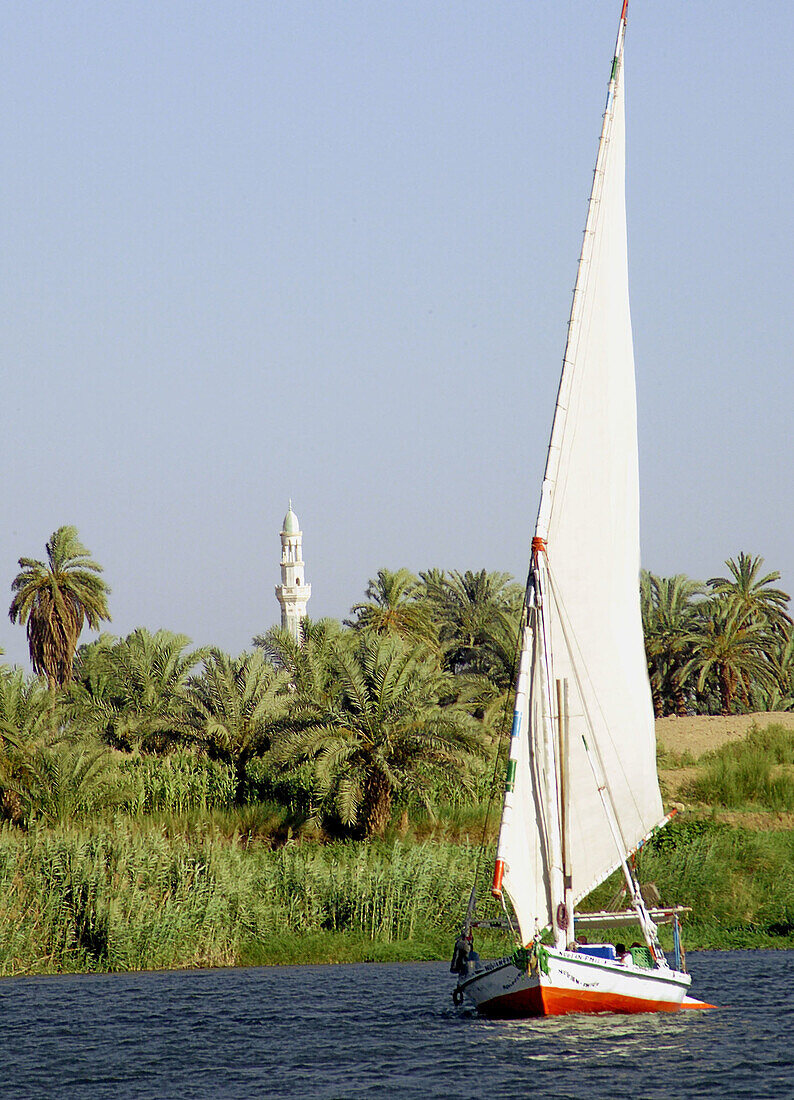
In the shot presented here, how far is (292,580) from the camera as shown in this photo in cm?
10512

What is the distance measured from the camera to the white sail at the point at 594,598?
21.8 m

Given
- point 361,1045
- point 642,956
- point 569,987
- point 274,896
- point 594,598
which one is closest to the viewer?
point 569,987

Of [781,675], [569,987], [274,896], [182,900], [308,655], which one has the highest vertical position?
[781,675]

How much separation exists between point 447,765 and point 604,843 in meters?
13.5

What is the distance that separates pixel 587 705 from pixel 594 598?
170cm

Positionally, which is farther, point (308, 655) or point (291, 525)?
point (291, 525)

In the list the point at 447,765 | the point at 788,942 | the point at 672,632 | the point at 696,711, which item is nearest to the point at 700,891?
the point at 788,942

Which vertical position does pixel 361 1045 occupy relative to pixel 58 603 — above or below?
below

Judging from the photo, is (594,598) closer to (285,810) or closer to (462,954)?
(462,954)

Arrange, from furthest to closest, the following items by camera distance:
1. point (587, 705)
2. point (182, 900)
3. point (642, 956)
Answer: point (182, 900), point (587, 705), point (642, 956)

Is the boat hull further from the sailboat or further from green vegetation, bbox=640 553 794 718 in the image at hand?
green vegetation, bbox=640 553 794 718

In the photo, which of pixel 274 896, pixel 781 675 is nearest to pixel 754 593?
pixel 781 675

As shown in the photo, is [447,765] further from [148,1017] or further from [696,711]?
[696,711]

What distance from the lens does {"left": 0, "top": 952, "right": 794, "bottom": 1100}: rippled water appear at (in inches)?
733
